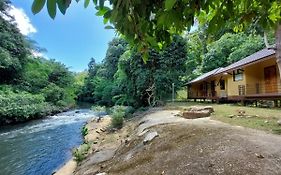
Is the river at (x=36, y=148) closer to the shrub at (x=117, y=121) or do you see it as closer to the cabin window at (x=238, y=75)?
the shrub at (x=117, y=121)

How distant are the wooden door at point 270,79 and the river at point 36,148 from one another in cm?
1195

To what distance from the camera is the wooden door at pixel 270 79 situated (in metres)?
17.2

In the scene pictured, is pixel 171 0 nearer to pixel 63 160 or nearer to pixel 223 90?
pixel 63 160

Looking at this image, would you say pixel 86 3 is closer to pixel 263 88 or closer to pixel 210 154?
pixel 210 154

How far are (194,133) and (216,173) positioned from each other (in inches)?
125

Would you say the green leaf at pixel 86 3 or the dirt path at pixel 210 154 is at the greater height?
the green leaf at pixel 86 3

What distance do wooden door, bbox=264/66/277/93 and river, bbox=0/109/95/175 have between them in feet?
39.2

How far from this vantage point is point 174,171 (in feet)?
19.6

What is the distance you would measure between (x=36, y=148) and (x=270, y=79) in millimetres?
14593

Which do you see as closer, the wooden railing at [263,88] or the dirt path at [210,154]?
the dirt path at [210,154]

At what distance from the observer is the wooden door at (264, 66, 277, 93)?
17237 mm

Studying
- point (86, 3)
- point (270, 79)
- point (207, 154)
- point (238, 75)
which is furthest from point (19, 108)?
point (86, 3)

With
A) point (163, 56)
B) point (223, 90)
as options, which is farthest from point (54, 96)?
point (223, 90)

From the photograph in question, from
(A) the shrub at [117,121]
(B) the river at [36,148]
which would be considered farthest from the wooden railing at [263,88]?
(B) the river at [36,148]
